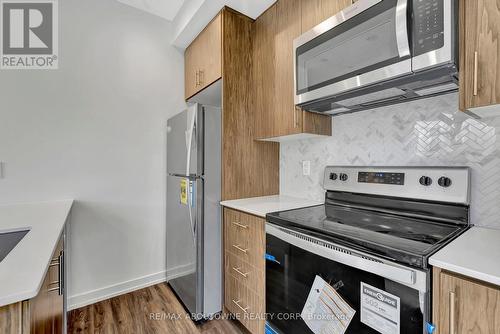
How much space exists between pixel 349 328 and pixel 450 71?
1127mm

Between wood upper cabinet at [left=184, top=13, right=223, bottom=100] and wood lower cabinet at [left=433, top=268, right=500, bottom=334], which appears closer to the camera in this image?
wood lower cabinet at [left=433, top=268, right=500, bottom=334]

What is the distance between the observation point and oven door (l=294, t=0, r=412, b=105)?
1035 millimetres

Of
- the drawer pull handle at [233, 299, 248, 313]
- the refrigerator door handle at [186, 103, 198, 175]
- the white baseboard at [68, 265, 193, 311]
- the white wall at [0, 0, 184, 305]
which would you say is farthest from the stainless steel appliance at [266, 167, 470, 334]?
the white wall at [0, 0, 184, 305]

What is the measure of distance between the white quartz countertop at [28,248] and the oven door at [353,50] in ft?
4.64

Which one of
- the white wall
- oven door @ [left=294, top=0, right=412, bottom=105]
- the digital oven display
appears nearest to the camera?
oven door @ [left=294, top=0, right=412, bottom=105]

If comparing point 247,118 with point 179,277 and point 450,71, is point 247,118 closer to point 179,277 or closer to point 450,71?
point 450,71

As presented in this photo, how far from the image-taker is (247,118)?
199 centimetres

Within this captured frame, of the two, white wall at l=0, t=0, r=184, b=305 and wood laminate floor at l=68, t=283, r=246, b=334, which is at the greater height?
white wall at l=0, t=0, r=184, b=305

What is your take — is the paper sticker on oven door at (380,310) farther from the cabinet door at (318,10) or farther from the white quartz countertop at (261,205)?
the cabinet door at (318,10)

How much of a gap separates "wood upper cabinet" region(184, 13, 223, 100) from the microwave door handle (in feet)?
4.16

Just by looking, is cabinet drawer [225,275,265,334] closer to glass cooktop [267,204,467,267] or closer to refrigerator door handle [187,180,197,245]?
refrigerator door handle [187,180,197,245]

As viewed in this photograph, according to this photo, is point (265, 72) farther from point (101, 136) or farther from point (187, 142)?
point (101, 136)

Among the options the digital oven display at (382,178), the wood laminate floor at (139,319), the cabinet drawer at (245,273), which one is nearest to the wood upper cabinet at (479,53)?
the digital oven display at (382,178)

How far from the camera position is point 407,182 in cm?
128
